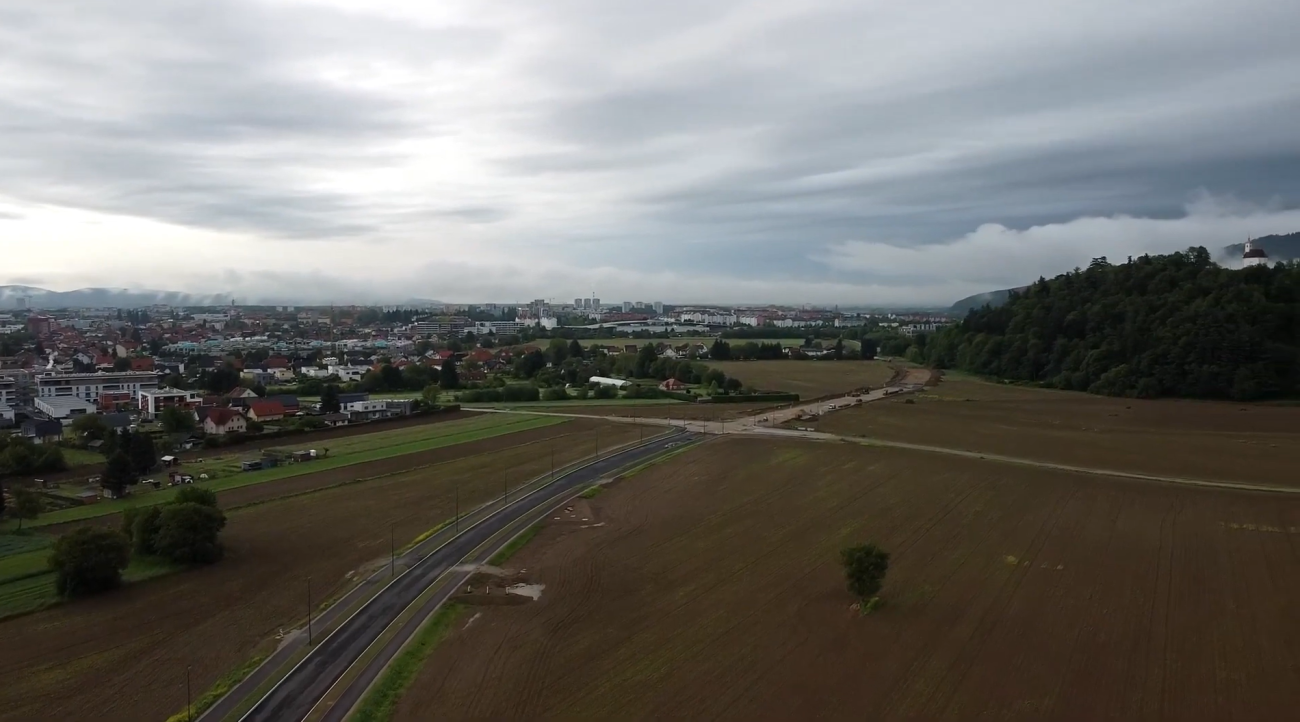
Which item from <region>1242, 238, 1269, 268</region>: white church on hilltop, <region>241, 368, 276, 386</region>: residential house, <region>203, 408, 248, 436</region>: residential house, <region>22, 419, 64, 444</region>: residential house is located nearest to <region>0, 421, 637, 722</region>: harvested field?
<region>203, 408, 248, 436</region>: residential house

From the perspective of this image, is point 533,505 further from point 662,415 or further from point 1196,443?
point 1196,443

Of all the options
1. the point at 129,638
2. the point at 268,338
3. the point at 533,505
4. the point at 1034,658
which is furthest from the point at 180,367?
the point at 1034,658

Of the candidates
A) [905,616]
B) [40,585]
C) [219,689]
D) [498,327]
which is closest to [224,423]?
[40,585]

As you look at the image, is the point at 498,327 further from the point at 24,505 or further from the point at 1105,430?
the point at 24,505

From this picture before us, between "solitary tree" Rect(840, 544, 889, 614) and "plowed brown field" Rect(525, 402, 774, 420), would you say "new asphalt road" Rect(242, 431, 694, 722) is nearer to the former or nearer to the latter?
"solitary tree" Rect(840, 544, 889, 614)

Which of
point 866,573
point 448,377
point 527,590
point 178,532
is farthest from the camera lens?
point 448,377
